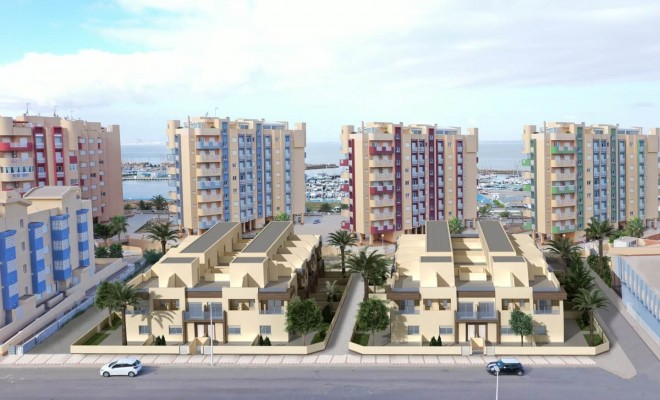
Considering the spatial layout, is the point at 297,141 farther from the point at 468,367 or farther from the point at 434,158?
the point at 468,367

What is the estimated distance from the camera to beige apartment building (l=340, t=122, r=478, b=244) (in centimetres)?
9556

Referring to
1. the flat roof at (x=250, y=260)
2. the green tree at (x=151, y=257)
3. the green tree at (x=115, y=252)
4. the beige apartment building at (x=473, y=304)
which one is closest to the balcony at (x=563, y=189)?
the beige apartment building at (x=473, y=304)

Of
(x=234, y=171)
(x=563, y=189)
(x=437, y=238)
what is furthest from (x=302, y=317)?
(x=563, y=189)

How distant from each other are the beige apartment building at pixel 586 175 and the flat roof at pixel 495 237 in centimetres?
2684

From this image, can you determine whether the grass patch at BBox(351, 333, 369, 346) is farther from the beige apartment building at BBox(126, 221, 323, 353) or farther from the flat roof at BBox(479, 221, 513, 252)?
the flat roof at BBox(479, 221, 513, 252)

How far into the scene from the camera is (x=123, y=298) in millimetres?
52031

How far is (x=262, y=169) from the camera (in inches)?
4281

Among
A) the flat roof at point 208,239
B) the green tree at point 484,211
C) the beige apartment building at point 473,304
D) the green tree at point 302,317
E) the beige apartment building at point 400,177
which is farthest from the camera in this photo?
the green tree at point 484,211

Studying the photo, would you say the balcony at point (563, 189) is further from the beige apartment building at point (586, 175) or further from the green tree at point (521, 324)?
the green tree at point (521, 324)

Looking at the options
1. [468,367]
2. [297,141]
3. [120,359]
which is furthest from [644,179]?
[120,359]

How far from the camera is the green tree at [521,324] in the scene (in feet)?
165

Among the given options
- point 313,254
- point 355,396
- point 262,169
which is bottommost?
point 355,396

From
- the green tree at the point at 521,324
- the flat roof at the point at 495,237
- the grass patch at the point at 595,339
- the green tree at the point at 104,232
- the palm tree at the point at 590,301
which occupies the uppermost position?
the flat roof at the point at 495,237

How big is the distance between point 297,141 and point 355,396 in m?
75.4
